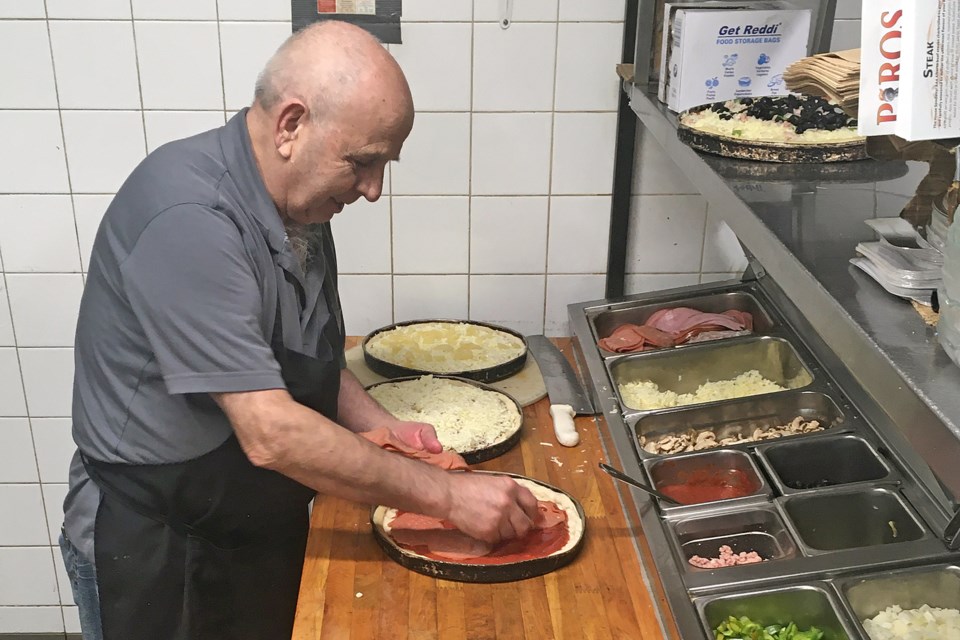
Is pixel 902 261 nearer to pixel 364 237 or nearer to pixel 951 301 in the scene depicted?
pixel 951 301

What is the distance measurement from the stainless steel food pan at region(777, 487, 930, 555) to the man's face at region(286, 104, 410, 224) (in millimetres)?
946

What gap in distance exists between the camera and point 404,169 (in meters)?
2.57

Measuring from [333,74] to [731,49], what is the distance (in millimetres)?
885

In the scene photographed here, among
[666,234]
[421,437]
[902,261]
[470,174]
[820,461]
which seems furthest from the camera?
[666,234]

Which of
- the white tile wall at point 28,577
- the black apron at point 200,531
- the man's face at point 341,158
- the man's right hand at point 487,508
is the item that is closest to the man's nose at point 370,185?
the man's face at point 341,158

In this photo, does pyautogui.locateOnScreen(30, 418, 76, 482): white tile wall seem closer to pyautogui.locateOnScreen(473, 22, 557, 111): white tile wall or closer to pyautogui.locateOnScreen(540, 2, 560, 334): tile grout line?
pyautogui.locateOnScreen(540, 2, 560, 334): tile grout line

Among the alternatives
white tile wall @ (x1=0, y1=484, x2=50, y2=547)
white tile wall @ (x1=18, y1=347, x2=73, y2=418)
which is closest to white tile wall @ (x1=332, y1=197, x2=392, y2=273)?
white tile wall @ (x1=18, y1=347, x2=73, y2=418)

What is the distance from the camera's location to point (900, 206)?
1.42 m

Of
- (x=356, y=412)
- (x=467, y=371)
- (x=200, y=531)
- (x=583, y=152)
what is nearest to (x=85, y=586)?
(x=200, y=531)

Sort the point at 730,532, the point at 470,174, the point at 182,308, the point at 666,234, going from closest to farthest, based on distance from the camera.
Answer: the point at 182,308 → the point at 730,532 → the point at 470,174 → the point at 666,234

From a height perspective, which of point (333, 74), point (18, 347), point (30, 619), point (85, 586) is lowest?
point (30, 619)

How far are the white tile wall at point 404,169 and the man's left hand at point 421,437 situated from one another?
0.79 metres

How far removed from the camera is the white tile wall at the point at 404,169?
2.43 meters

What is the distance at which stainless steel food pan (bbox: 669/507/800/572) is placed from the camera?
5.56 ft
